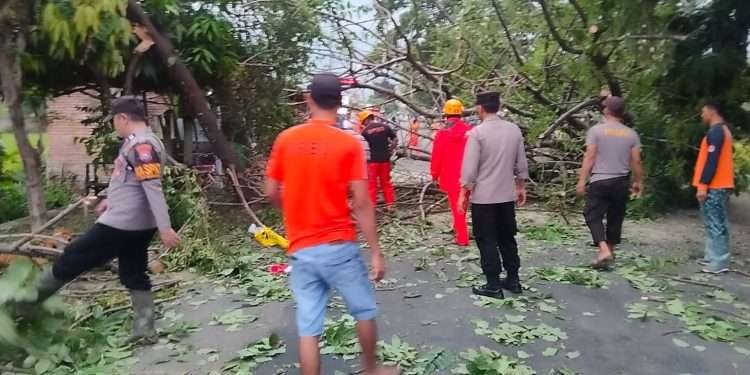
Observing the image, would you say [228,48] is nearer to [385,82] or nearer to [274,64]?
[274,64]

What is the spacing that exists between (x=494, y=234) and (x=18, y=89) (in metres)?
4.56

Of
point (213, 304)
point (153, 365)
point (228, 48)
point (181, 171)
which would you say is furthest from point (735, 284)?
point (228, 48)

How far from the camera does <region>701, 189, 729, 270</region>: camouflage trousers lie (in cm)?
629

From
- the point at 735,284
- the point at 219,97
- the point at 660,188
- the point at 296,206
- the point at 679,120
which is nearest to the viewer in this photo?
the point at 296,206

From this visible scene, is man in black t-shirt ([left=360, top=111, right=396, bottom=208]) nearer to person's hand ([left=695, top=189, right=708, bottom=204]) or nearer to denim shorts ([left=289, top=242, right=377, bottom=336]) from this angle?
person's hand ([left=695, top=189, right=708, bottom=204])

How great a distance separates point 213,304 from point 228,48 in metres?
5.17

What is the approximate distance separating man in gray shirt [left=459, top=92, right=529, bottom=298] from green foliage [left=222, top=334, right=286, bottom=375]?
1.80 meters

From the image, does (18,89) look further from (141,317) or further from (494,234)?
(494,234)

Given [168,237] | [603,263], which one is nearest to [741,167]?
[603,263]

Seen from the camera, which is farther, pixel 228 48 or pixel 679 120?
pixel 228 48

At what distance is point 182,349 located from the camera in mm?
4594

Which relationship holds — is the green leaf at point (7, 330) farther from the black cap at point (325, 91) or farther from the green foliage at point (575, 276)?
the green foliage at point (575, 276)

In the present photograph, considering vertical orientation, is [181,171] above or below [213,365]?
above

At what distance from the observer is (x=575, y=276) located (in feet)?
20.2
